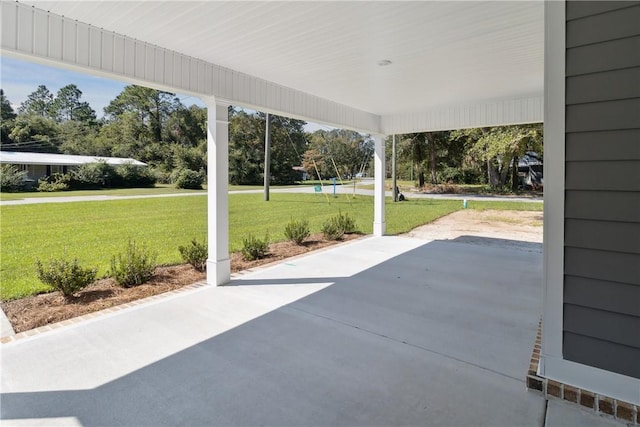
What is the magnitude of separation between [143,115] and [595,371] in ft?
76.1

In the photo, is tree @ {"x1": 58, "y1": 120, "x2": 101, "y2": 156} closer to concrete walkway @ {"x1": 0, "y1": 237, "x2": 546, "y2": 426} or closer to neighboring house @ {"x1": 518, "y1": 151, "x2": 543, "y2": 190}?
concrete walkway @ {"x1": 0, "y1": 237, "x2": 546, "y2": 426}

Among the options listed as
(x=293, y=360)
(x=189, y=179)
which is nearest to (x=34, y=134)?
(x=189, y=179)

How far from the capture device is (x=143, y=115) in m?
20.7

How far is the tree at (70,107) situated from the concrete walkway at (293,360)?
70.0ft

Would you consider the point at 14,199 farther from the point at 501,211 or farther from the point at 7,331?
the point at 501,211

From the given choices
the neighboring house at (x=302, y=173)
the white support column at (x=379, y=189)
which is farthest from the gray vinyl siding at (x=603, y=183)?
the neighboring house at (x=302, y=173)

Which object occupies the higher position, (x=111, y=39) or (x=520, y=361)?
(x=111, y=39)

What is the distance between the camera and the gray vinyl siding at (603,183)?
70.4 inches

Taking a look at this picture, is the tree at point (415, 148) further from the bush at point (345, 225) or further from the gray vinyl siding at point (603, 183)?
the gray vinyl siding at point (603, 183)

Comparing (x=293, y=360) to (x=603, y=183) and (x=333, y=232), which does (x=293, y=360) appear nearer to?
(x=603, y=183)

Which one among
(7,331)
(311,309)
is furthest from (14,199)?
(311,309)

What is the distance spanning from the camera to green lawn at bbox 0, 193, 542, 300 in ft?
20.6

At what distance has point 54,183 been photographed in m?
14.0

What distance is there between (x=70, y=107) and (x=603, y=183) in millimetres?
25895
